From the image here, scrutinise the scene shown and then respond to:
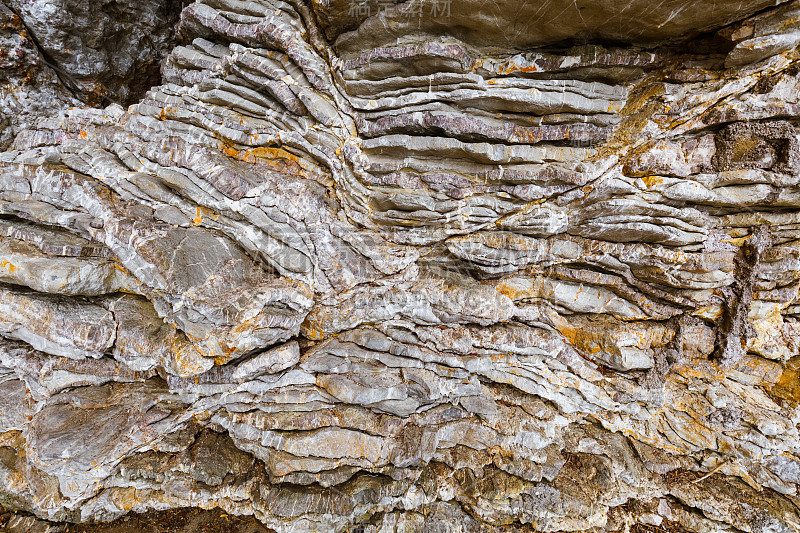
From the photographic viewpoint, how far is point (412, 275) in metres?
10.0

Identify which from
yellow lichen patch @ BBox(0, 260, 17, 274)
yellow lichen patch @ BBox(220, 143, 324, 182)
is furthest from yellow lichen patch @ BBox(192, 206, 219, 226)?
yellow lichen patch @ BBox(0, 260, 17, 274)

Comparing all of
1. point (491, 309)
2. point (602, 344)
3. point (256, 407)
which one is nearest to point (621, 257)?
point (602, 344)

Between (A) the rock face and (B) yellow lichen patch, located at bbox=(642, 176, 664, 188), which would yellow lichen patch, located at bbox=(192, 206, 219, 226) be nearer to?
(A) the rock face

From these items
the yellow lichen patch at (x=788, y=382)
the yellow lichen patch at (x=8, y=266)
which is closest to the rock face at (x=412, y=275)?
the yellow lichen patch at (x=788, y=382)

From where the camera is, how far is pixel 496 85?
28.2 ft

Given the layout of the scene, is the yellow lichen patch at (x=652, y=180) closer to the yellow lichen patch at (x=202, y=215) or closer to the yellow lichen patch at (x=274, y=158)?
the yellow lichen patch at (x=274, y=158)

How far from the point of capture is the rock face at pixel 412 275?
26.7ft

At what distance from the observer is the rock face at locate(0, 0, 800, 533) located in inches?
321

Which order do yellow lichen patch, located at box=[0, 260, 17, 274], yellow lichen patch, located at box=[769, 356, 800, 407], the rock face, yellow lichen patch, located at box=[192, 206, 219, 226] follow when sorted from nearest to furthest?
yellow lichen patch, located at box=[0, 260, 17, 274], the rock face, yellow lichen patch, located at box=[192, 206, 219, 226], yellow lichen patch, located at box=[769, 356, 800, 407]

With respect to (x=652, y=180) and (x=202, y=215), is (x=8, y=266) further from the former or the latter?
(x=652, y=180)

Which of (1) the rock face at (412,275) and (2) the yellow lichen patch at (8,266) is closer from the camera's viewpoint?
(2) the yellow lichen patch at (8,266)

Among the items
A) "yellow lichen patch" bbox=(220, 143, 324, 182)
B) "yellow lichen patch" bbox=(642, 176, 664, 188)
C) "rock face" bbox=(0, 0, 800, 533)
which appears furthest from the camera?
"yellow lichen patch" bbox=(220, 143, 324, 182)

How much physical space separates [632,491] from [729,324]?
18.3ft

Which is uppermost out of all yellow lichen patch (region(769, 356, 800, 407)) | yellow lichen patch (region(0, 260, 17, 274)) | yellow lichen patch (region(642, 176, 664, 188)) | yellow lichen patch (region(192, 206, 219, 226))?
yellow lichen patch (region(642, 176, 664, 188))
